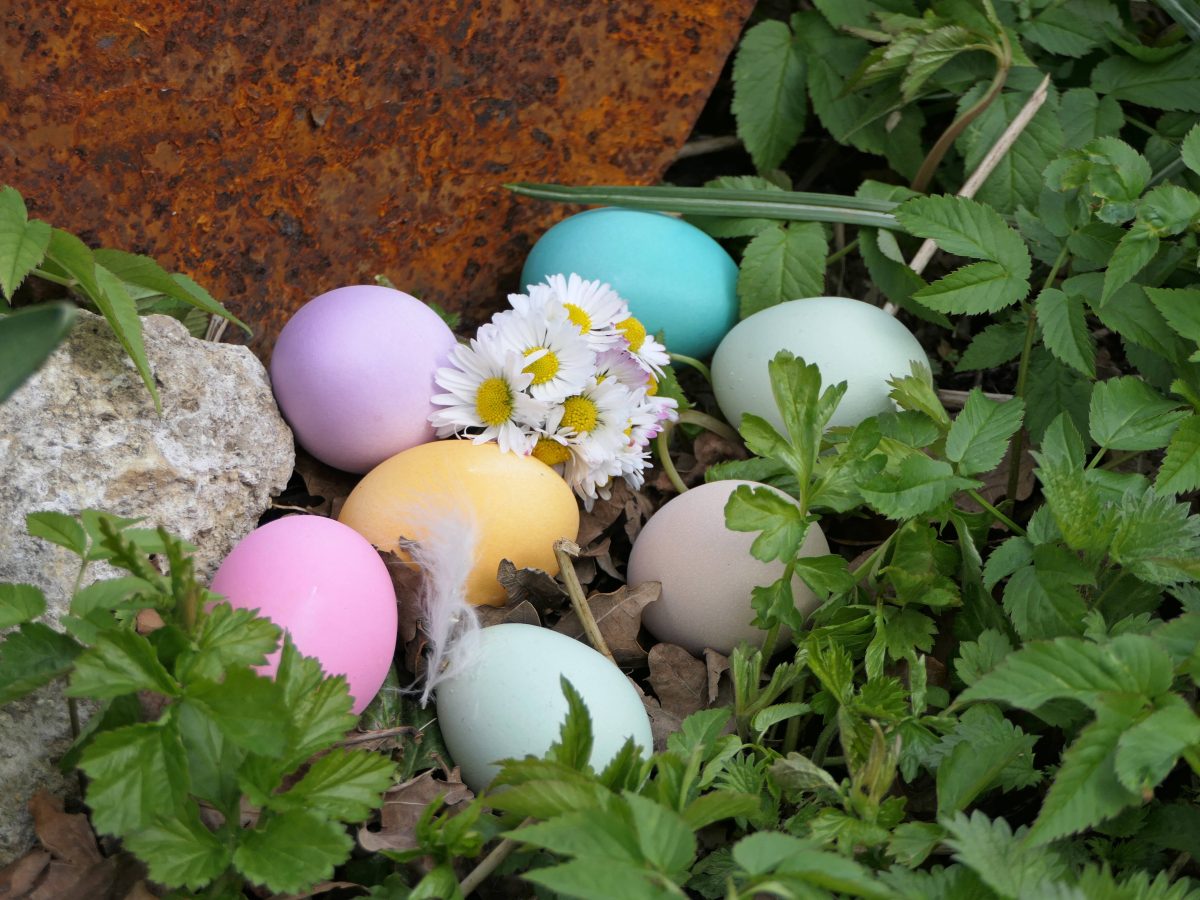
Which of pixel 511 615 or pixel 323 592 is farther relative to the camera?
pixel 511 615

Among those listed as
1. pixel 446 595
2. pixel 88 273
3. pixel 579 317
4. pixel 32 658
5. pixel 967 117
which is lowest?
pixel 446 595

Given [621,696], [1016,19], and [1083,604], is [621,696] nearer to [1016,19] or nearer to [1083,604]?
[1083,604]

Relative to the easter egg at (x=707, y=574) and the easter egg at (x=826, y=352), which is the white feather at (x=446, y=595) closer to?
the easter egg at (x=707, y=574)

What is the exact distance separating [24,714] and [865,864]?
2.76 feet

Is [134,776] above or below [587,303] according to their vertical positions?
below

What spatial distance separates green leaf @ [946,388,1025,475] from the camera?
128cm

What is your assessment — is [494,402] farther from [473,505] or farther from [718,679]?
[718,679]

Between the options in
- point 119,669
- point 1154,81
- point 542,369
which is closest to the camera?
point 119,669

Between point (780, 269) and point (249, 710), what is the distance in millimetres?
1120

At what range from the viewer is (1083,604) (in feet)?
3.91

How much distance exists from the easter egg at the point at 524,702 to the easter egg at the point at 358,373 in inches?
14.2

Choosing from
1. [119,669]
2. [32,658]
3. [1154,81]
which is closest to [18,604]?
[32,658]

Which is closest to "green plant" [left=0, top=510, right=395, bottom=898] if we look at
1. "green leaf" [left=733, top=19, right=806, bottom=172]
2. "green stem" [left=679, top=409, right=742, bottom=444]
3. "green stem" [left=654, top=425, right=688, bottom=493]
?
"green stem" [left=654, top=425, right=688, bottom=493]

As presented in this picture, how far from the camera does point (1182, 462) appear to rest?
49.6 inches
